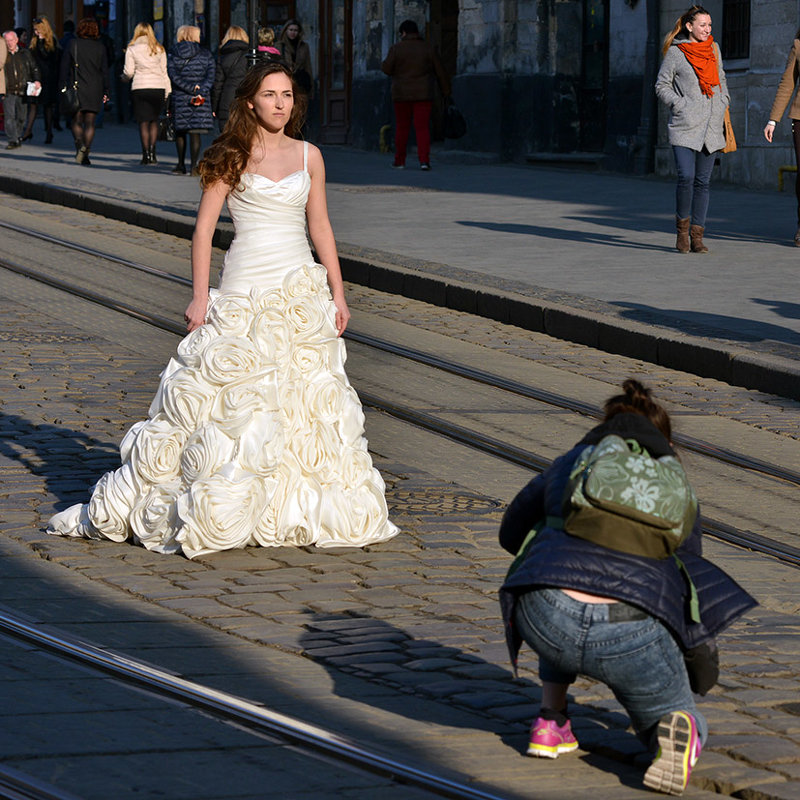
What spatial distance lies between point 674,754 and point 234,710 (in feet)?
3.73

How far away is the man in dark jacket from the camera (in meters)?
27.9

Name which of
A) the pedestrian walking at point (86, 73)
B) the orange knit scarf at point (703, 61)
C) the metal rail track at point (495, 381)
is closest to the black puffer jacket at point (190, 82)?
the pedestrian walking at point (86, 73)

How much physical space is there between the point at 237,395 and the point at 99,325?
5.42m

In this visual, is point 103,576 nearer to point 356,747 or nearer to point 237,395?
point 237,395

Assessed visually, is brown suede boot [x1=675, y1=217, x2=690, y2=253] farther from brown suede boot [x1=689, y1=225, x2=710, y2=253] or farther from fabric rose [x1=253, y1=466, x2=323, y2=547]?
fabric rose [x1=253, y1=466, x2=323, y2=547]

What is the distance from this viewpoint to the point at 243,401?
6.26 meters

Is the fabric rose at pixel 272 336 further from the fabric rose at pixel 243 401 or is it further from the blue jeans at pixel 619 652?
the blue jeans at pixel 619 652

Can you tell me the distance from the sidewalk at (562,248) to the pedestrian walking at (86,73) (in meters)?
0.63

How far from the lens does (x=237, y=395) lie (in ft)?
20.5

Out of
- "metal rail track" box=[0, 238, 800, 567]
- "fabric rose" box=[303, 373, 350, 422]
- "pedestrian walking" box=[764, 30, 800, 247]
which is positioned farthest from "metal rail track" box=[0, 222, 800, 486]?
"pedestrian walking" box=[764, 30, 800, 247]

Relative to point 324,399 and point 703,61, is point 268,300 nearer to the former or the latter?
point 324,399

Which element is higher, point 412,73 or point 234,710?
point 412,73

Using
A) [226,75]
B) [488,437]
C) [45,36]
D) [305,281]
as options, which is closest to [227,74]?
[226,75]

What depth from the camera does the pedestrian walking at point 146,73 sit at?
23.3 metres
